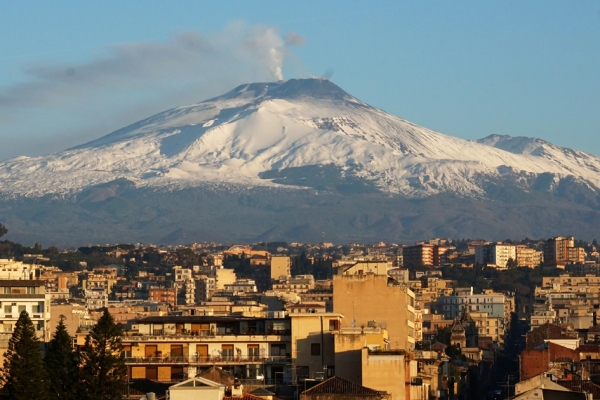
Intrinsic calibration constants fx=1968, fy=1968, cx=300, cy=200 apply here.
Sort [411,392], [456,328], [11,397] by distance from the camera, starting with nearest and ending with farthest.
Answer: [11,397]
[411,392]
[456,328]

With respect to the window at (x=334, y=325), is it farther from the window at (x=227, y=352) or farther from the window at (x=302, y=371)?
the window at (x=227, y=352)

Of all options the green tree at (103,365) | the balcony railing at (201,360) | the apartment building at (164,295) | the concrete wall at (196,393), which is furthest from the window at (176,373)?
the apartment building at (164,295)

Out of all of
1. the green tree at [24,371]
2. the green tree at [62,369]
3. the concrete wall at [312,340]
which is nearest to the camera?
the green tree at [24,371]

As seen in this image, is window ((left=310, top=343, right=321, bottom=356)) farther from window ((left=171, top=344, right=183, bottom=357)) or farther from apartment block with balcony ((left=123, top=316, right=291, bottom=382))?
window ((left=171, top=344, right=183, bottom=357))

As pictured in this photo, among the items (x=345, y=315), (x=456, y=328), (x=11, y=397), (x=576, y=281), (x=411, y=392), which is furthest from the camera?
(x=576, y=281)

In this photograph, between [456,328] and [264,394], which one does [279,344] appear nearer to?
[264,394]

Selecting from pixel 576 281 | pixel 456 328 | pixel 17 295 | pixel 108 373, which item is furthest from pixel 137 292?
pixel 108 373
